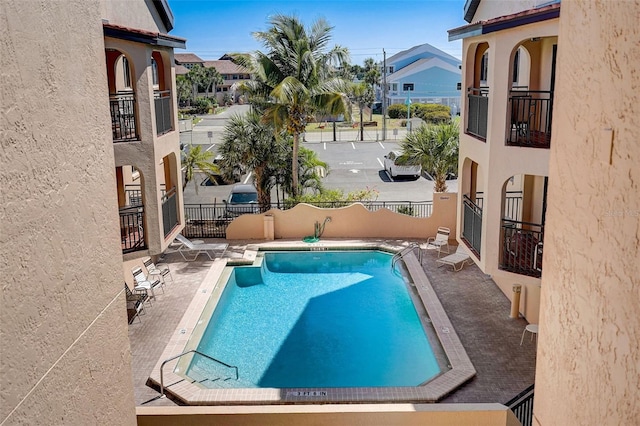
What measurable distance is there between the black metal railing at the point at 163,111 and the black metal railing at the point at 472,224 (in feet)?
26.4

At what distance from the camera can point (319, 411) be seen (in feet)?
32.7

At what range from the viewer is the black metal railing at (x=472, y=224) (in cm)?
1423

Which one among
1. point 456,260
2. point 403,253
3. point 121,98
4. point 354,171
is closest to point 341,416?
point 121,98

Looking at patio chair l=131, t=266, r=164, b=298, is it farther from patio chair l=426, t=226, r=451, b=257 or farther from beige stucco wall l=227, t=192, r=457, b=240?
patio chair l=426, t=226, r=451, b=257

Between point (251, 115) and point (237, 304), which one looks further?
point (251, 115)

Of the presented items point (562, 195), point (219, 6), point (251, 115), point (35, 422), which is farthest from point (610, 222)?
point (219, 6)

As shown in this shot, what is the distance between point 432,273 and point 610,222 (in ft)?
52.0

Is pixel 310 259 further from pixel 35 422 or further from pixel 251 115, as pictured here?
pixel 35 422

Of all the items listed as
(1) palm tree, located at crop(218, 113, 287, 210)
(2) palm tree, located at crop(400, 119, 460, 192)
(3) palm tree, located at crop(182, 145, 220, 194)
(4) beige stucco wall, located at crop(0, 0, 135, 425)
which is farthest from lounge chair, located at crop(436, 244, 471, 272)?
(4) beige stucco wall, located at crop(0, 0, 135, 425)

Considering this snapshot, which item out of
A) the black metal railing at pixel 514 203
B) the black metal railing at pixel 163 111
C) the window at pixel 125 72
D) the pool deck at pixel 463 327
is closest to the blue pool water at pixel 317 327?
the pool deck at pixel 463 327

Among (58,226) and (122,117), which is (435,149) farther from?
(58,226)

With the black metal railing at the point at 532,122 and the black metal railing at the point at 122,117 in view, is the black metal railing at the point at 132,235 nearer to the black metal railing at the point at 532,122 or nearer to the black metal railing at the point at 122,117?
the black metal railing at the point at 122,117

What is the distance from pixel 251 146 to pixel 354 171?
56.0 ft

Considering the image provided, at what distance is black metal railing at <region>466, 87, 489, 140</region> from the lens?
13.5 m
